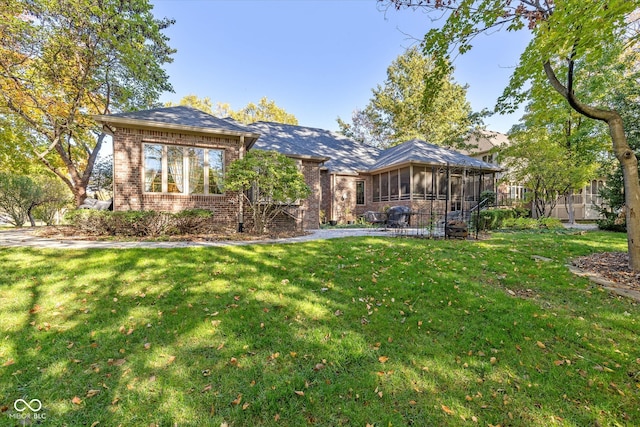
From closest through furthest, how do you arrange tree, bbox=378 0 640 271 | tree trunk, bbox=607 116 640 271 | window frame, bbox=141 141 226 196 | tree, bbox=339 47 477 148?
tree, bbox=378 0 640 271
tree trunk, bbox=607 116 640 271
window frame, bbox=141 141 226 196
tree, bbox=339 47 477 148

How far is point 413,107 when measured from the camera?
26.9 m

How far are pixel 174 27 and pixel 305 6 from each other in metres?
7.41

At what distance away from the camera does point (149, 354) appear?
2842mm

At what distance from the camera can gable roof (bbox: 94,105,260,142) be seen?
28.0ft

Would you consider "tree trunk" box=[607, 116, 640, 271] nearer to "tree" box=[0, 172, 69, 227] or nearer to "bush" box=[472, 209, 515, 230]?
"bush" box=[472, 209, 515, 230]

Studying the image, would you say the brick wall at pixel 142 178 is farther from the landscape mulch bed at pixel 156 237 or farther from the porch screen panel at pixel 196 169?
the landscape mulch bed at pixel 156 237

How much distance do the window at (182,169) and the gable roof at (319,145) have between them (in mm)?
4735

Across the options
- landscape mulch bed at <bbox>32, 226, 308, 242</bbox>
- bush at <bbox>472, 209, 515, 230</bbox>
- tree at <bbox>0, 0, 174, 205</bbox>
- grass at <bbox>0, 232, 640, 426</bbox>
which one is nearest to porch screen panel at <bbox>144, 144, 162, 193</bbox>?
landscape mulch bed at <bbox>32, 226, 308, 242</bbox>

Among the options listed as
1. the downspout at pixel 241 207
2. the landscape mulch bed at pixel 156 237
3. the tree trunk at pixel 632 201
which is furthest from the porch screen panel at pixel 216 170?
the tree trunk at pixel 632 201

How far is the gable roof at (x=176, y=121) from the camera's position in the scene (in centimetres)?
854

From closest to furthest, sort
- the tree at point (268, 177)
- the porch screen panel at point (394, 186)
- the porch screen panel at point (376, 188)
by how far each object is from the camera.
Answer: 1. the tree at point (268, 177)
2. the porch screen panel at point (394, 186)
3. the porch screen panel at point (376, 188)

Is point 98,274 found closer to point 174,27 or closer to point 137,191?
point 137,191

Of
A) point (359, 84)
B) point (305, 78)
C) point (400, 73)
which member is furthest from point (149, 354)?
point (400, 73)

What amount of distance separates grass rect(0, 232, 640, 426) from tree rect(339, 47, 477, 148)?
79.8ft
